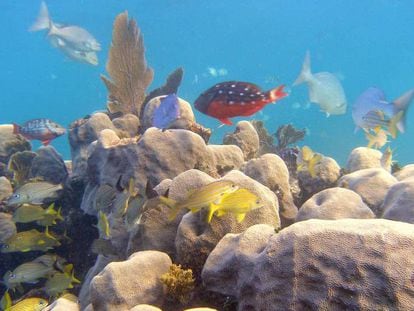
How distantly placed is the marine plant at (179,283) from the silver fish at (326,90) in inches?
232

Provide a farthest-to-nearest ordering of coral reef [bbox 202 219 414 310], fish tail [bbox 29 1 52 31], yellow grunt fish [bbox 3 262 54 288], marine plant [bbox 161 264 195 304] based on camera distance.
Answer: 1. fish tail [bbox 29 1 52 31]
2. yellow grunt fish [bbox 3 262 54 288]
3. marine plant [bbox 161 264 195 304]
4. coral reef [bbox 202 219 414 310]

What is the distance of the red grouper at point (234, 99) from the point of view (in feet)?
11.4

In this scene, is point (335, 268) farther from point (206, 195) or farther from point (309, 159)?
point (309, 159)

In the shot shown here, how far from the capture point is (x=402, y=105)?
4.64 m

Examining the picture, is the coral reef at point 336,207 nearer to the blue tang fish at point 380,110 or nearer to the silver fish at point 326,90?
the blue tang fish at point 380,110

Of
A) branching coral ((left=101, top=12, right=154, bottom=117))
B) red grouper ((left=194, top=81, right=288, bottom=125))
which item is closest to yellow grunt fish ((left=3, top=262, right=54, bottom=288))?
red grouper ((left=194, top=81, right=288, bottom=125))

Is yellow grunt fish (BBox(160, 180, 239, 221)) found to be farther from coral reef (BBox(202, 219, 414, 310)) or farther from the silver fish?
the silver fish

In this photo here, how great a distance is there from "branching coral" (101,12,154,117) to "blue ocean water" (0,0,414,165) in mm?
62081

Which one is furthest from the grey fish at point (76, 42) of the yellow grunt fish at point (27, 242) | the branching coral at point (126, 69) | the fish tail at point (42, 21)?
the yellow grunt fish at point (27, 242)

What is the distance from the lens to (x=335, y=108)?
26.3 feet

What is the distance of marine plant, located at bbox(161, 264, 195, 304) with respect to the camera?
3.07 m

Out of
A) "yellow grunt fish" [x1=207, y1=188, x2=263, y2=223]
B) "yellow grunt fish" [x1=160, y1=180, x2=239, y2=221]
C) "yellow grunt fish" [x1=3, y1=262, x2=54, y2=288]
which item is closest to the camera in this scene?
"yellow grunt fish" [x1=160, y1=180, x2=239, y2=221]

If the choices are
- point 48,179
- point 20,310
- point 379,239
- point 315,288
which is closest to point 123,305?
point 20,310

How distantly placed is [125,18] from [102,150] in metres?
3.91
